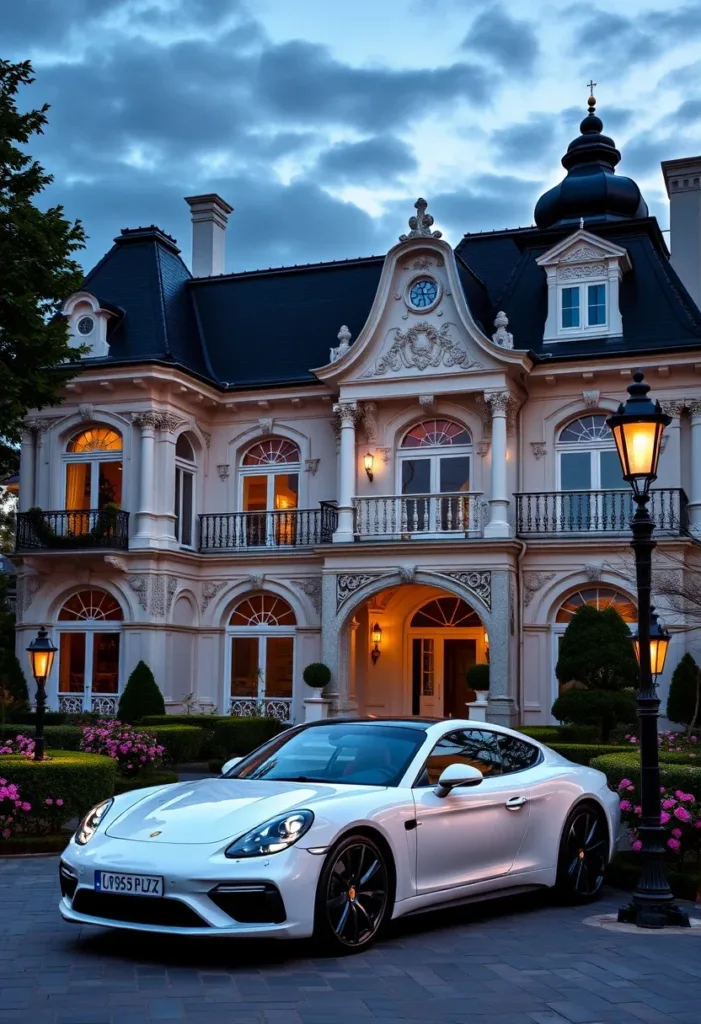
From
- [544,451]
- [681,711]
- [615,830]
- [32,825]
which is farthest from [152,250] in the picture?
[615,830]

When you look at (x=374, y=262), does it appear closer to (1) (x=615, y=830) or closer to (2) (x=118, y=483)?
(2) (x=118, y=483)

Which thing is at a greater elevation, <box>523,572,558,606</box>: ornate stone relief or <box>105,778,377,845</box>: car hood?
<box>523,572,558,606</box>: ornate stone relief

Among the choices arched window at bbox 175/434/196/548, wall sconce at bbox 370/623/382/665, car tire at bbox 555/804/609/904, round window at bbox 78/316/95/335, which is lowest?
car tire at bbox 555/804/609/904

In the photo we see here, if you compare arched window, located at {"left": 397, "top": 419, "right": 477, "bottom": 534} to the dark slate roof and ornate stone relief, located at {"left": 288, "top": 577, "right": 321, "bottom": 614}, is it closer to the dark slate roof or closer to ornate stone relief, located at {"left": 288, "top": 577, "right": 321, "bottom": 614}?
the dark slate roof

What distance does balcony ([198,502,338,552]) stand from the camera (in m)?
27.0

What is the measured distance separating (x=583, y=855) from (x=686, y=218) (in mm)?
21374

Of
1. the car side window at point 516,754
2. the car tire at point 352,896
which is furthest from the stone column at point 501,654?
the car tire at point 352,896

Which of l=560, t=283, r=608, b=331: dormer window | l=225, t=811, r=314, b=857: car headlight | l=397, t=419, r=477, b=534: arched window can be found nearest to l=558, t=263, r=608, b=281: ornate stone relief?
l=560, t=283, r=608, b=331: dormer window

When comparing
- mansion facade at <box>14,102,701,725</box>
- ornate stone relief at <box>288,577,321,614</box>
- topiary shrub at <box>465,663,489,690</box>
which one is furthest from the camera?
ornate stone relief at <box>288,577,321,614</box>

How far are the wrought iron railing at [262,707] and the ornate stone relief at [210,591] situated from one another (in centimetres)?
222

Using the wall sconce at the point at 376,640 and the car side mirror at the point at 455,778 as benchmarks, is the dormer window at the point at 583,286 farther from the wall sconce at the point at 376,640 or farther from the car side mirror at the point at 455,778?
the car side mirror at the point at 455,778

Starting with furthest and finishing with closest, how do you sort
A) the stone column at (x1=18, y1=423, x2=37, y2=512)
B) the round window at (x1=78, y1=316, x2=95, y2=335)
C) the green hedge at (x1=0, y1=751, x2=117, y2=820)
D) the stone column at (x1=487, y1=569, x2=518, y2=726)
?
the stone column at (x1=18, y1=423, x2=37, y2=512) < the round window at (x1=78, y1=316, x2=95, y2=335) < the stone column at (x1=487, y1=569, x2=518, y2=726) < the green hedge at (x1=0, y1=751, x2=117, y2=820)

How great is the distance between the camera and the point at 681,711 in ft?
75.9

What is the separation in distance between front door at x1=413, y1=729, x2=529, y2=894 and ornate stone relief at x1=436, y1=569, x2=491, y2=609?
15.6m
